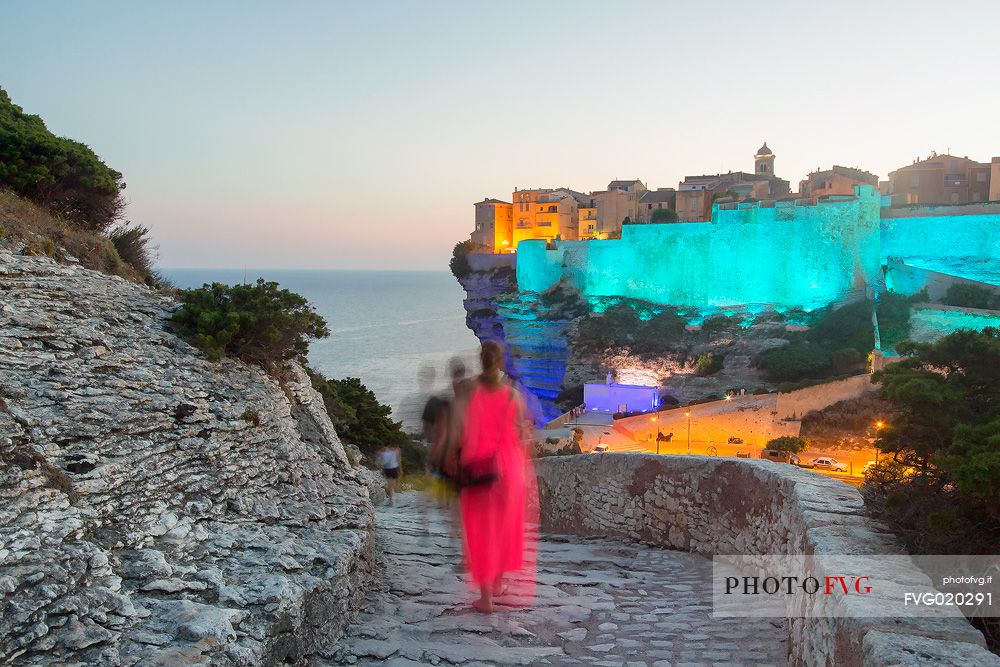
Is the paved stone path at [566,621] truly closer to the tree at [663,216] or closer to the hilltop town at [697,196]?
the hilltop town at [697,196]

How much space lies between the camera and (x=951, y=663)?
214cm

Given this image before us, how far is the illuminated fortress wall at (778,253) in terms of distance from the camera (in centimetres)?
3309

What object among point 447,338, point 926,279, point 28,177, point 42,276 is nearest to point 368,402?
point 28,177

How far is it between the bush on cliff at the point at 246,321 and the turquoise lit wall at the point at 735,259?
1318 inches

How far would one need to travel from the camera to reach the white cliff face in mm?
2814

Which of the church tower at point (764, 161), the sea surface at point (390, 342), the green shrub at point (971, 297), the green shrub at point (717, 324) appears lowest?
the sea surface at point (390, 342)

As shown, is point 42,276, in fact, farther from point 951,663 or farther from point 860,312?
point 860,312

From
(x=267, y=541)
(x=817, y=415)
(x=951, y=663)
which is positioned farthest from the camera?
(x=817, y=415)

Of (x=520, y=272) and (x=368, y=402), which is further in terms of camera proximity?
(x=520, y=272)

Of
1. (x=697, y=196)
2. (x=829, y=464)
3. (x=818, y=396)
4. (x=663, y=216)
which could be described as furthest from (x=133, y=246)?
(x=697, y=196)

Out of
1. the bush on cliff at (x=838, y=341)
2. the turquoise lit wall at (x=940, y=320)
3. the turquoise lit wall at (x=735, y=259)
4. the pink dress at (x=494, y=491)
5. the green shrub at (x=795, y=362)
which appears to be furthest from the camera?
the turquoise lit wall at (x=735, y=259)

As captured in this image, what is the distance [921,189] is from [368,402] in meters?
39.7

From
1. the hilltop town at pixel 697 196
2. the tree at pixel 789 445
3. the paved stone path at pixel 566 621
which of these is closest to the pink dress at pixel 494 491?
the paved stone path at pixel 566 621

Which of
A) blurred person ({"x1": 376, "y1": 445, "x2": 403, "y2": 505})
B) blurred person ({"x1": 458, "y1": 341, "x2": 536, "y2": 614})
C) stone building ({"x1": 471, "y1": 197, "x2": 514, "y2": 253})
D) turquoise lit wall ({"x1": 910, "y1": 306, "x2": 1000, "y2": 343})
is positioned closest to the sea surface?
blurred person ({"x1": 458, "y1": 341, "x2": 536, "y2": 614})
